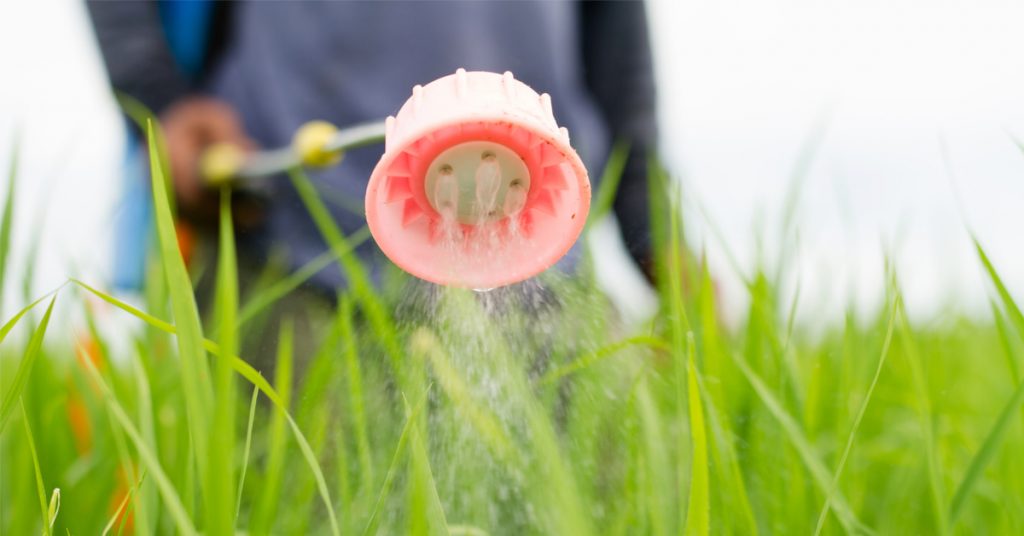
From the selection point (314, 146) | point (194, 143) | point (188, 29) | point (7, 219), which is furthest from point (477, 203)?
point (188, 29)

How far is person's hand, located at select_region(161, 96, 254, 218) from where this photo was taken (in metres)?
1.30

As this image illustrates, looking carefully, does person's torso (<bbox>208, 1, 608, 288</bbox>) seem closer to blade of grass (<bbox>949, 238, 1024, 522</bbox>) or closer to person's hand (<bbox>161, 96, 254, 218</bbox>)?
person's hand (<bbox>161, 96, 254, 218</bbox>)

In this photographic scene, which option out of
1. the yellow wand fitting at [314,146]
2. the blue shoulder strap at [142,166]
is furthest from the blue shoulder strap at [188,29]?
the yellow wand fitting at [314,146]

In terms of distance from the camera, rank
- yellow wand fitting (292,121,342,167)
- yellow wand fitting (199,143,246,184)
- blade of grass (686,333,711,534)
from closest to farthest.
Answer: blade of grass (686,333,711,534) → yellow wand fitting (292,121,342,167) → yellow wand fitting (199,143,246,184)

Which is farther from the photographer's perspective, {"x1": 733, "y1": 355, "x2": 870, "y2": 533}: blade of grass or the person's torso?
the person's torso

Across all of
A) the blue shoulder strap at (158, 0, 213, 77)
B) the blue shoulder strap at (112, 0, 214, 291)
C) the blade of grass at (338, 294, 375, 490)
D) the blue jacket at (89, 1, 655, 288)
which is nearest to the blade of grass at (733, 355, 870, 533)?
the blade of grass at (338, 294, 375, 490)

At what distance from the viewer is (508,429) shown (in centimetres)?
62

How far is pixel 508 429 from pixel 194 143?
0.88 m

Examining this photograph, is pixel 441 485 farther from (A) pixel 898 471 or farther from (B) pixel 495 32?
(B) pixel 495 32

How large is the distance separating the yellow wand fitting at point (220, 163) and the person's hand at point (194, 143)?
2cm

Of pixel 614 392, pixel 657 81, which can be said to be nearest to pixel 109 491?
pixel 614 392

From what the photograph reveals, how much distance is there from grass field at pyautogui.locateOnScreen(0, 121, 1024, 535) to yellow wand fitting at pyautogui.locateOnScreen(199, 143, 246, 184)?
0.44 meters

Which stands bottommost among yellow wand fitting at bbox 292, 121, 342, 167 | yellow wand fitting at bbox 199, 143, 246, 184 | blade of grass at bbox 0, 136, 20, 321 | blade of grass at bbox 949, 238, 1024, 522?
blade of grass at bbox 949, 238, 1024, 522

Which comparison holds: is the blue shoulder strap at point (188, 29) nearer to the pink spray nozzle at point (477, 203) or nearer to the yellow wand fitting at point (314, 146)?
the yellow wand fitting at point (314, 146)
